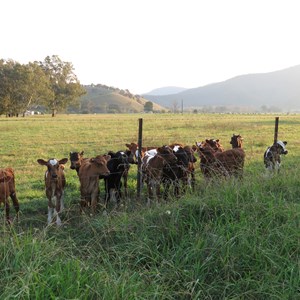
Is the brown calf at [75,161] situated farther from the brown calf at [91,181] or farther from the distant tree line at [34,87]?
the distant tree line at [34,87]

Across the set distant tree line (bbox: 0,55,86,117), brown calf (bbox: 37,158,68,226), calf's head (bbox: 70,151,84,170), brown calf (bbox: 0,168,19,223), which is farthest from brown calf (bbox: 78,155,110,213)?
distant tree line (bbox: 0,55,86,117)

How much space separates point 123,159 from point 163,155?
125 cm

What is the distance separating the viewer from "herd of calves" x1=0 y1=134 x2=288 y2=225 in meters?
7.84

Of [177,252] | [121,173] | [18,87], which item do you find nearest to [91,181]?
[121,173]

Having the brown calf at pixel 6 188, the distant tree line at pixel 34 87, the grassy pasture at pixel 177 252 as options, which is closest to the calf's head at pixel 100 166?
the brown calf at pixel 6 188

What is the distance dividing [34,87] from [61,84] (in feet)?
36.4

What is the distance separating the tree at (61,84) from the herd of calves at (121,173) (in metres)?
71.0

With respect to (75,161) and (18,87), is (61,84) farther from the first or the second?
(75,161)

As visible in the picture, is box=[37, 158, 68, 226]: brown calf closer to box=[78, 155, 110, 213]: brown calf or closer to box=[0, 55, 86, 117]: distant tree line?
box=[78, 155, 110, 213]: brown calf

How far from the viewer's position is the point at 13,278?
12.3 feet

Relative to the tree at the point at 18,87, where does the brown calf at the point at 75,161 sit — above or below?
below

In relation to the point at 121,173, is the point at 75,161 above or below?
above

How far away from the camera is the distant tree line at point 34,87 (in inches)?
2717

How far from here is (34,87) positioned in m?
70.6
